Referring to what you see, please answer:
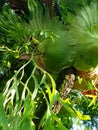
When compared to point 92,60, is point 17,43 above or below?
above

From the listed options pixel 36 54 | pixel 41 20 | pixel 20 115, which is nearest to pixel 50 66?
pixel 36 54

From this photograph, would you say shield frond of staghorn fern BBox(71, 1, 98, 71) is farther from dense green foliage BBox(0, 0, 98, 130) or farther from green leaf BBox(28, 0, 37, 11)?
green leaf BBox(28, 0, 37, 11)

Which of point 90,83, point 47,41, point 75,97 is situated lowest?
point 75,97

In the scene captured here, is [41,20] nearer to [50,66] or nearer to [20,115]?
[50,66]

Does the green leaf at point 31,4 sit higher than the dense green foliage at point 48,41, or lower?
higher

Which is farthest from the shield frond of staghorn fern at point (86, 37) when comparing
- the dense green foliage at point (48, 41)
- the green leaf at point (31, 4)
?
the green leaf at point (31, 4)

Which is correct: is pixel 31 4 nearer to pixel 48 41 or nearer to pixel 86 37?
pixel 48 41

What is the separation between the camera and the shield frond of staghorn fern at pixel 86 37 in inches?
90.2

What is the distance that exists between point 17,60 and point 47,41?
1.27 feet

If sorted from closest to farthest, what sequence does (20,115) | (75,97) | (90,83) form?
(20,115)
(90,83)
(75,97)

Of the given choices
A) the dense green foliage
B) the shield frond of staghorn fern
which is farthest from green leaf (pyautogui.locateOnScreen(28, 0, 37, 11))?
the shield frond of staghorn fern

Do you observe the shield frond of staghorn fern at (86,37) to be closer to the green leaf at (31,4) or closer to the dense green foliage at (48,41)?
the dense green foliage at (48,41)

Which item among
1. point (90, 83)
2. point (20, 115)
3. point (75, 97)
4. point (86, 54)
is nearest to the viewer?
Result: point (20, 115)

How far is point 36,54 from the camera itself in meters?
→ 2.37
